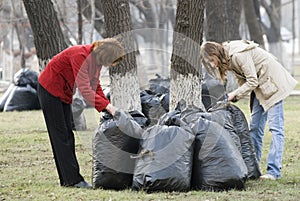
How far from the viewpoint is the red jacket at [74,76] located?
679 centimetres

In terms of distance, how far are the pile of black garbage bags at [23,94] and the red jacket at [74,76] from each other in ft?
36.1

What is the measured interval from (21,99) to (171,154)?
38.8 ft

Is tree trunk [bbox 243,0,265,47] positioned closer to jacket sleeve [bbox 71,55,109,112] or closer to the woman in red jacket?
the woman in red jacket

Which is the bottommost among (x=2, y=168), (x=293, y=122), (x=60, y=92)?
(x=293, y=122)

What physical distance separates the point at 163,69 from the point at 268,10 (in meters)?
5.01

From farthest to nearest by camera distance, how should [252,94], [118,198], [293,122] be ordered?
[293,122]
[252,94]
[118,198]

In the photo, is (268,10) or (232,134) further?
(268,10)

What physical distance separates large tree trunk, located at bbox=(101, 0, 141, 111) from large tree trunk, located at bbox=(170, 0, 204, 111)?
91cm

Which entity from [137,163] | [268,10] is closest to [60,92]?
[137,163]

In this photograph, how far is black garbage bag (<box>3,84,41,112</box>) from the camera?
17.9m

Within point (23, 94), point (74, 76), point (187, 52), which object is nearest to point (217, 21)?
point (23, 94)

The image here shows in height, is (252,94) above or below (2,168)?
above

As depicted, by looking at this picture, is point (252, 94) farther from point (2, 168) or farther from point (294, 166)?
point (2, 168)

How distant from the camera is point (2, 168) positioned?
29.0ft
